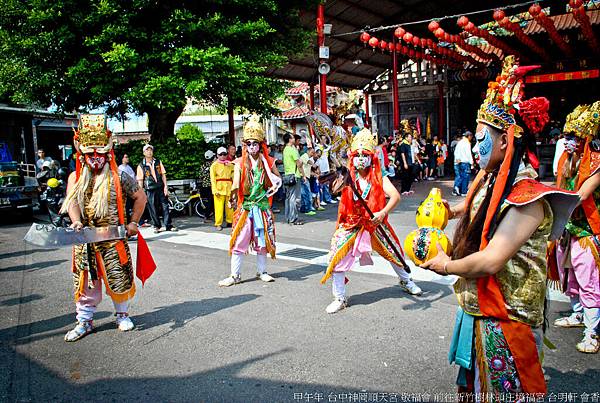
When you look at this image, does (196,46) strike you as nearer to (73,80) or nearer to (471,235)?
(73,80)

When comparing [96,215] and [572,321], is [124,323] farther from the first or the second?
[572,321]

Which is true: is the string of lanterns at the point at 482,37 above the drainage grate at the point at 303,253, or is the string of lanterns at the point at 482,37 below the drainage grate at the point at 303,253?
above

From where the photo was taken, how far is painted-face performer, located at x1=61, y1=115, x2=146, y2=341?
4.50 m

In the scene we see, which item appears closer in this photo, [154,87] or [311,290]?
[311,290]

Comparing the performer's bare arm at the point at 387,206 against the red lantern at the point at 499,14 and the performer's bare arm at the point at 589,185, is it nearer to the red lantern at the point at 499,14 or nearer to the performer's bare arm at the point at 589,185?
the performer's bare arm at the point at 589,185

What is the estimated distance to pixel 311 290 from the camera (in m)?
5.88

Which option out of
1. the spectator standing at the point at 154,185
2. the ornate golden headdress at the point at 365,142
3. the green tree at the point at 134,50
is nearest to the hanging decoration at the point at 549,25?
the green tree at the point at 134,50

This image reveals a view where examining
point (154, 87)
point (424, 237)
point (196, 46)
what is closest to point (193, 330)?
point (424, 237)

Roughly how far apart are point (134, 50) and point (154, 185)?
2974 mm

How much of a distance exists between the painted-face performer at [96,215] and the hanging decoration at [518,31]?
12343 mm

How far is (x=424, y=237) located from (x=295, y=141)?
10444 mm

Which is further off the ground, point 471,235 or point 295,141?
point 295,141

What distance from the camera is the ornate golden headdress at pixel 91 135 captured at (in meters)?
4.49

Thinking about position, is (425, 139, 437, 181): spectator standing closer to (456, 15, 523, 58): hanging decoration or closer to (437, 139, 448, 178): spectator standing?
(437, 139, 448, 178): spectator standing
